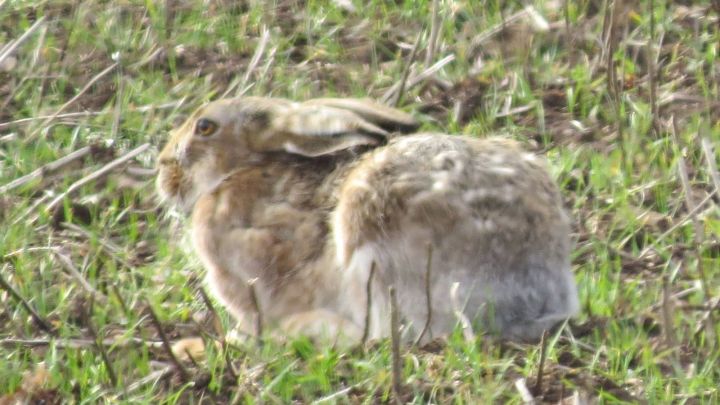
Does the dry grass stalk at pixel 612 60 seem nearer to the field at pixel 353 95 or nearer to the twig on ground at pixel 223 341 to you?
the field at pixel 353 95

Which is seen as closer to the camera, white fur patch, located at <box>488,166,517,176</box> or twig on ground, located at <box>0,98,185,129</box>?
white fur patch, located at <box>488,166,517,176</box>

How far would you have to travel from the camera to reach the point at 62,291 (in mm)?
5352

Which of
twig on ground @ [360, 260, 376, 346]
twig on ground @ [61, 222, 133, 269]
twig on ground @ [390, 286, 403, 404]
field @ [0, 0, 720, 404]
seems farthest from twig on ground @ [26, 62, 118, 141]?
twig on ground @ [390, 286, 403, 404]

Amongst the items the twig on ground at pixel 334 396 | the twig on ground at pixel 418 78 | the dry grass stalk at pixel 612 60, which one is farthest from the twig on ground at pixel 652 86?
the twig on ground at pixel 334 396

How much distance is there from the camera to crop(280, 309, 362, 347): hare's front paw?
4707 millimetres

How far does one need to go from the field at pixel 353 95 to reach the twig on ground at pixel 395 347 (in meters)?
0.02

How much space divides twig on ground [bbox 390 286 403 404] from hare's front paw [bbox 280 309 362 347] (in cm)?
38

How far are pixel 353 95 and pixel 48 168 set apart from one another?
4.59 feet

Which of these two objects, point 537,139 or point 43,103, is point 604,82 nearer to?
point 537,139

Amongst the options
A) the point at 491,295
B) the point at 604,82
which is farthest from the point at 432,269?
the point at 604,82

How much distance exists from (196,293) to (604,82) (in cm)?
229

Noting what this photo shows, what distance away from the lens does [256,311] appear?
15.2ft

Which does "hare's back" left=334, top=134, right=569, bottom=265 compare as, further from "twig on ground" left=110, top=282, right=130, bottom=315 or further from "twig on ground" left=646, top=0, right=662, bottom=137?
"twig on ground" left=646, top=0, right=662, bottom=137

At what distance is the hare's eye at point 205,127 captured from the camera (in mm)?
5266
